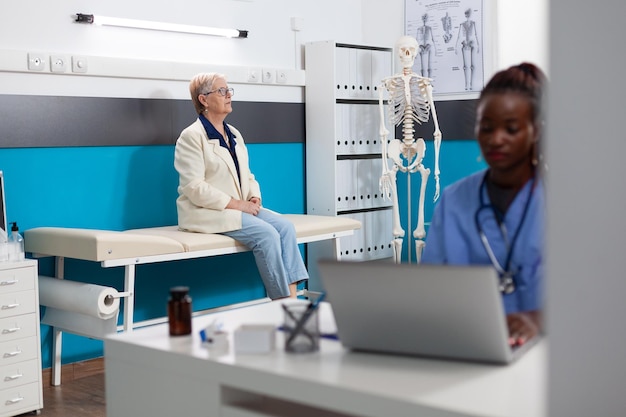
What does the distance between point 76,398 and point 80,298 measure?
1.49 feet

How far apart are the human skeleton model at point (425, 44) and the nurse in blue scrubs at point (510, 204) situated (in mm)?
3959

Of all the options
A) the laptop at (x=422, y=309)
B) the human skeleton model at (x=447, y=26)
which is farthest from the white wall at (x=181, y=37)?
the laptop at (x=422, y=309)

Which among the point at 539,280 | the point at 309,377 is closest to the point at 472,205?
the point at 539,280

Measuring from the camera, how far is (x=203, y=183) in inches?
161

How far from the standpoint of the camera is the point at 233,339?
59.2 inches

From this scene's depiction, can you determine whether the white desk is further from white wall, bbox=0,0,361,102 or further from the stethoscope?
white wall, bbox=0,0,361,102

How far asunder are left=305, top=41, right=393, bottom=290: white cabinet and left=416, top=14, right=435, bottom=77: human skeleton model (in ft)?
0.67

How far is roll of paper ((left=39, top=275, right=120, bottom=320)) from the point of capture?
3.45 m

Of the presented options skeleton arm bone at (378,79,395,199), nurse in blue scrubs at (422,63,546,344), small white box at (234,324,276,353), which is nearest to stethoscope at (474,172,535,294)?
nurse in blue scrubs at (422,63,546,344)

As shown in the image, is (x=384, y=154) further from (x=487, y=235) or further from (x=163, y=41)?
(x=487, y=235)

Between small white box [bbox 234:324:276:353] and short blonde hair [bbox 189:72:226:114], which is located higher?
short blonde hair [bbox 189:72:226:114]

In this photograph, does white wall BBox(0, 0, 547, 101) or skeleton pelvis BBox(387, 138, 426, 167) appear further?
skeleton pelvis BBox(387, 138, 426, 167)

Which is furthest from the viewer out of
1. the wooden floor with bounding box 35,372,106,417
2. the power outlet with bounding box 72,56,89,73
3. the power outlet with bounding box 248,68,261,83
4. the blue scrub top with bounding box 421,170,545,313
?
the power outlet with bounding box 248,68,261,83

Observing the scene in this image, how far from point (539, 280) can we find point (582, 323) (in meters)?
0.56
